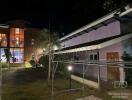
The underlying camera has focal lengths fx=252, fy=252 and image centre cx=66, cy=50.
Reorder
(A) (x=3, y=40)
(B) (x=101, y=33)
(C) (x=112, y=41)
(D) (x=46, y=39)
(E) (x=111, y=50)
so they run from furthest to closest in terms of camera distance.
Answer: (A) (x=3, y=40) < (D) (x=46, y=39) < (B) (x=101, y=33) < (E) (x=111, y=50) < (C) (x=112, y=41)

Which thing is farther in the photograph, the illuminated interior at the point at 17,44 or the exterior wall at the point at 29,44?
the exterior wall at the point at 29,44

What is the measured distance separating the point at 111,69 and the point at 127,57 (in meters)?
2.46

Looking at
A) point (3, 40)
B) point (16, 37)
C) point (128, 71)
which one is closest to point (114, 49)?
point (128, 71)

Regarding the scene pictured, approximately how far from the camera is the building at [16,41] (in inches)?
2087

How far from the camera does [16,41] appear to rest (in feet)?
176

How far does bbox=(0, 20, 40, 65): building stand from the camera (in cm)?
5302

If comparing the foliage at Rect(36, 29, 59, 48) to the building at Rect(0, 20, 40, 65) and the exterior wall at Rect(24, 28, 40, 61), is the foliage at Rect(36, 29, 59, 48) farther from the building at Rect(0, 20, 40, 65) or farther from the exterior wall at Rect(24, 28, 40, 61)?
the exterior wall at Rect(24, 28, 40, 61)

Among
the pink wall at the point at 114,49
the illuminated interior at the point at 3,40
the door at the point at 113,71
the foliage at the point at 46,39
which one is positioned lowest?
the door at the point at 113,71

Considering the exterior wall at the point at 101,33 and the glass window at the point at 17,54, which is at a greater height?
the exterior wall at the point at 101,33

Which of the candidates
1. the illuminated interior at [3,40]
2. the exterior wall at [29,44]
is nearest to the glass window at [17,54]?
the exterior wall at [29,44]

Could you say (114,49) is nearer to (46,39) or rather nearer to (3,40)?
(46,39)

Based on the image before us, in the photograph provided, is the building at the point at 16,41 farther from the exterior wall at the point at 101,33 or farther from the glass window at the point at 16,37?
the exterior wall at the point at 101,33

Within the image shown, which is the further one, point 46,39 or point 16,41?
point 16,41

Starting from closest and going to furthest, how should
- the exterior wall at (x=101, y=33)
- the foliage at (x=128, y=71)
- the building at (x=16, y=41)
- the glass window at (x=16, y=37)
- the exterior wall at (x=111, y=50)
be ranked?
the foliage at (x=128, y=71) < the exterior wall at (x=111, y=50) < the exterior wall at (x=101, y=33) < the building at (x=16, y=41) < the glass window at (x=16, y=37)
